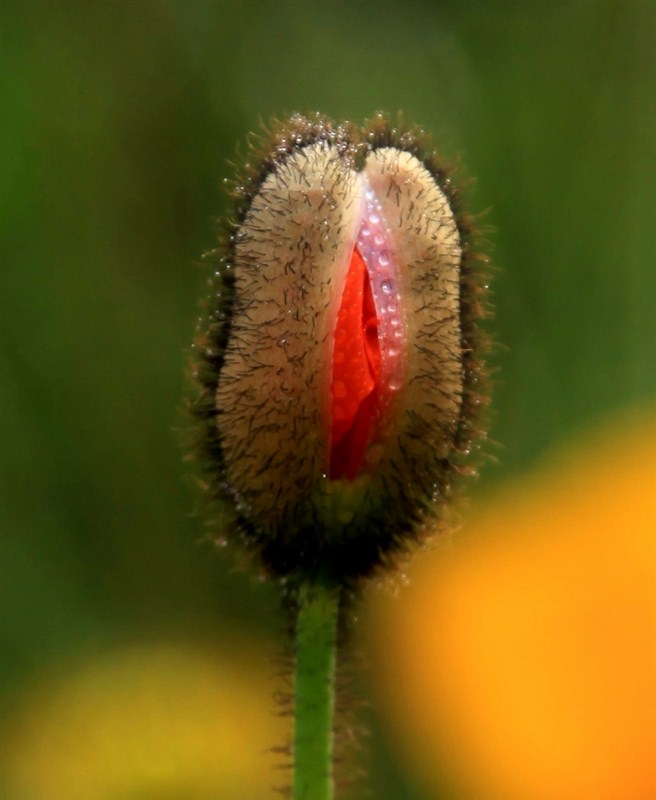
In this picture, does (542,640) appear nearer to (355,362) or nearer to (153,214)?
(153,214)

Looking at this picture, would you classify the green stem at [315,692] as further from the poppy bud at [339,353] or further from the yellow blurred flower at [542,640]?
the yellow blurred flower at [542,640]

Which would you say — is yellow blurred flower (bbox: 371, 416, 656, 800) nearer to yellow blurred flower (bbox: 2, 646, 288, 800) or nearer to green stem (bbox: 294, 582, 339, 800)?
yellow blurred flower (bbox: 2, 646, 288, 800)

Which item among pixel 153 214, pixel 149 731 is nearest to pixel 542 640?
pixel 149 731

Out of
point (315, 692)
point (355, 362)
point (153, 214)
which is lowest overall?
point (315, 692)

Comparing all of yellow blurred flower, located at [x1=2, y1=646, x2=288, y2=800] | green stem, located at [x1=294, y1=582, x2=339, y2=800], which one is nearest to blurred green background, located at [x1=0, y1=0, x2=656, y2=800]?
yellow blurred flower, located at [x1=2, y1=646, x2=288, y2=800]

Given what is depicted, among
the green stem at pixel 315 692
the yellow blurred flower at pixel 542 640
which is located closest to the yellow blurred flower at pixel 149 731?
the yellow blurred flower at pixel 542 640
